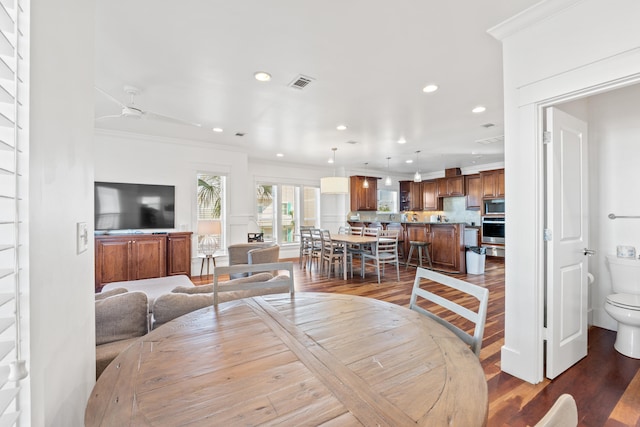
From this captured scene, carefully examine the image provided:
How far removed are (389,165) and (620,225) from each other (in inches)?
215

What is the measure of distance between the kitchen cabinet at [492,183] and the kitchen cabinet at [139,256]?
23.8ft

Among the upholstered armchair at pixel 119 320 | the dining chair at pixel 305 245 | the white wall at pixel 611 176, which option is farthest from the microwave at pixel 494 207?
the upholstered armchair at pixel 119 320

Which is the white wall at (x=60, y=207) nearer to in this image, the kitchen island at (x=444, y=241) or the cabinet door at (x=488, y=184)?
the kitchen island at (x=444, y=241)

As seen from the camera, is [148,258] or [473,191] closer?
[148,258]

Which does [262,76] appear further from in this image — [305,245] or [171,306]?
[305,245]

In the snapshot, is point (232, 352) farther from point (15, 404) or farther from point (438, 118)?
point (438, 118)

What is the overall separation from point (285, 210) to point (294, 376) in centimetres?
669

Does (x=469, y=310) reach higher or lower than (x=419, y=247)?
higher

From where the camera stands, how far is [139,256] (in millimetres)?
4426

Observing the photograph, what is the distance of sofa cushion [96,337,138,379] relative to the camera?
138 centimetres

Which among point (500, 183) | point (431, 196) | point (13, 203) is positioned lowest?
point (13, 203)

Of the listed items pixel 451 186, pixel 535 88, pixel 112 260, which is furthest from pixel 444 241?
pixel 112 260

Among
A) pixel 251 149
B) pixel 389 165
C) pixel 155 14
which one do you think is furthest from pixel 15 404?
pixel 389 165

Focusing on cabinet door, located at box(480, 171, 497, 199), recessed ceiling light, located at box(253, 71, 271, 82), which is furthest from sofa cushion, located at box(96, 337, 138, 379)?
cabinet door, located at box(480, 171, 497, 199)
